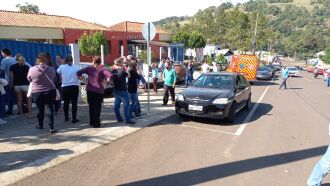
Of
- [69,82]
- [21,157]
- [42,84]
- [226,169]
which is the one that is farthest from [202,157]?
[69,82]

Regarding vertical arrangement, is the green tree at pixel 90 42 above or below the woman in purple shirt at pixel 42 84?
above

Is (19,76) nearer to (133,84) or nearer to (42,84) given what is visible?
(42,84)

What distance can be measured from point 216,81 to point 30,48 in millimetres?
6000

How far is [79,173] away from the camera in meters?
5.42

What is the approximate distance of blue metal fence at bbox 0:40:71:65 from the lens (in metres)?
9.69

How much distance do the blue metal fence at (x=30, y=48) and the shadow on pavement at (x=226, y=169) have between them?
660 centimetres

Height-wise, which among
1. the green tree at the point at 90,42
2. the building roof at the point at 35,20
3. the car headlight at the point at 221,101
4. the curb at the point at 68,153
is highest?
the building roof at the point at 35,20

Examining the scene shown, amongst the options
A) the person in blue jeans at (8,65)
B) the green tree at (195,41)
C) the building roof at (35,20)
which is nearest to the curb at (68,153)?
the person in blue jeans at (8,65)

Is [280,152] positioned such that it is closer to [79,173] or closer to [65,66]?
[79,173]

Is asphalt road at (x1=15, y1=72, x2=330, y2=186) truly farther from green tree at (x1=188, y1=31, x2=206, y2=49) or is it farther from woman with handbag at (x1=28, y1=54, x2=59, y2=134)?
green tree at (x1=188, y1=31, x2=206, y2=49)

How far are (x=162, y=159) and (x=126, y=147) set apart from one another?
104cm

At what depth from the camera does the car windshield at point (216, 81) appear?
10.4 m

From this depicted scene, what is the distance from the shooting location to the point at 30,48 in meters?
10.3

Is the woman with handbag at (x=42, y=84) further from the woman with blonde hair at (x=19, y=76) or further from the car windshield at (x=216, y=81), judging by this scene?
the car windshield at (x=216, y=81)
